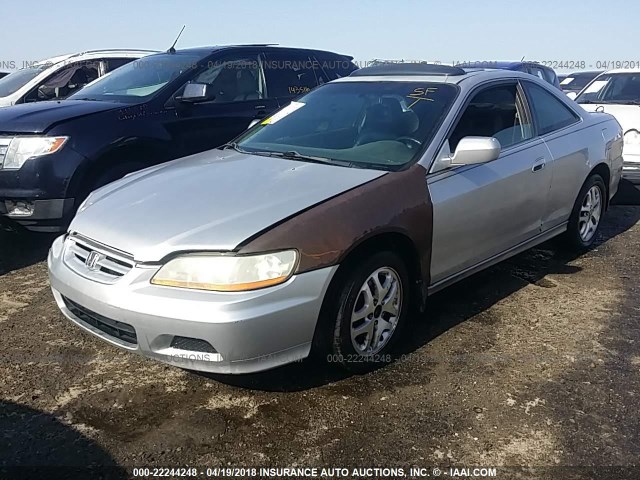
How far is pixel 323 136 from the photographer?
3.93m

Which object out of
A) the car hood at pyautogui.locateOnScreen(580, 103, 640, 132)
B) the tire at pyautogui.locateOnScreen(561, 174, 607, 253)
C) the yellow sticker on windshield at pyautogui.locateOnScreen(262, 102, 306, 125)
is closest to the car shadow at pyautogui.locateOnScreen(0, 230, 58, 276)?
the yellow sticker on windshield at pyautogui.locateOnScreen(262, 102, 306, 125)

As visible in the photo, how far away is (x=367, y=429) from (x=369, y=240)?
92cm

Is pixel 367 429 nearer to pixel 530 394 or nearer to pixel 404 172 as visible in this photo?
pixel 530 394

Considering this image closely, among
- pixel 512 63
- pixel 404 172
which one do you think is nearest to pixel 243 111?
pixel 404 172

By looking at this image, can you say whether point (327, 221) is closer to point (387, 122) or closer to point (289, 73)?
point (387, 122)

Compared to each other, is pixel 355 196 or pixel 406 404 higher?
pixel 355 196

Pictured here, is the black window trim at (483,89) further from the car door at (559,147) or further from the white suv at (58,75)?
the white suv at (58,75)

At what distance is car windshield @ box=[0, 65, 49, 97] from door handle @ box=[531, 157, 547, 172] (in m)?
6.94

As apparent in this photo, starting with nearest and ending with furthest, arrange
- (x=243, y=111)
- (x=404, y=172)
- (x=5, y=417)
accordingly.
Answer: (x=5, y=417), (x=404, y=172), (x=243, y=111)

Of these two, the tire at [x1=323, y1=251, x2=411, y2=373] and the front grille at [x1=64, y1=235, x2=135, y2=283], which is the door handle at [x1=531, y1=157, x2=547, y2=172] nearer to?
the tire at [x1=323, y1=251, x2=411, y2=373]

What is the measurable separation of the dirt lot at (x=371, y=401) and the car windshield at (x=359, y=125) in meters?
1.14

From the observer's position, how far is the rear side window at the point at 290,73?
21.4 feet

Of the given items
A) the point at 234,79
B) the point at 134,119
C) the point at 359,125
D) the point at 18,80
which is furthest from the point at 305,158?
the point at 18,80

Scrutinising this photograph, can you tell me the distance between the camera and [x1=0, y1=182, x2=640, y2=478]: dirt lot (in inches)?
103
